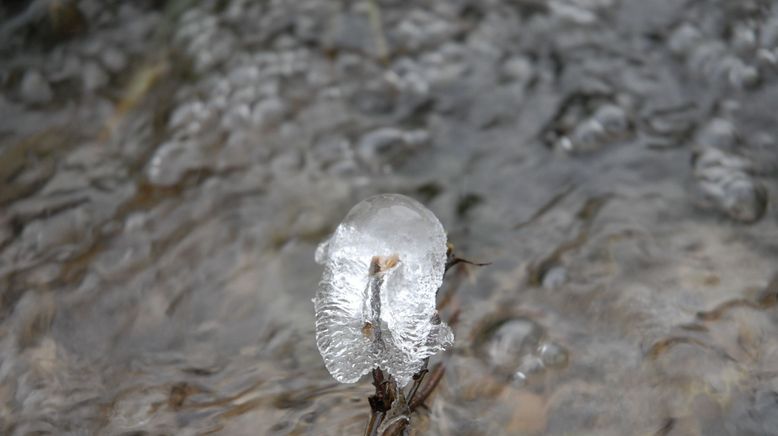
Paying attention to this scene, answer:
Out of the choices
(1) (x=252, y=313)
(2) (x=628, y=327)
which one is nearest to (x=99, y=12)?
(1) (x=252, y=313)

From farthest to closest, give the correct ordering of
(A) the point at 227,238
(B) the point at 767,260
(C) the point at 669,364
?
(A) the point at 227,238 → (B) the point at 767,260 → (C) the point at 669,364

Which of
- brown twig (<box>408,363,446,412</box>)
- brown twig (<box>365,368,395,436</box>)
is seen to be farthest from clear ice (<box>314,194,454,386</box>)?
brown twig (<box>408,363,446,412</box>)

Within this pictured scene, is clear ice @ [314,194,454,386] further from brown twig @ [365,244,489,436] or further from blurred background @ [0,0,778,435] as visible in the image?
blurred background @ [0,0,778,435]

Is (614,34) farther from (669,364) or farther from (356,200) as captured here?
(669,364)

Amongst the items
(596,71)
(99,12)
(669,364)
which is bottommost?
(669,364)

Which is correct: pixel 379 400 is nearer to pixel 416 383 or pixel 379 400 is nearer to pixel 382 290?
pixel 416 383

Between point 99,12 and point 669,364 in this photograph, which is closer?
point 669,364
